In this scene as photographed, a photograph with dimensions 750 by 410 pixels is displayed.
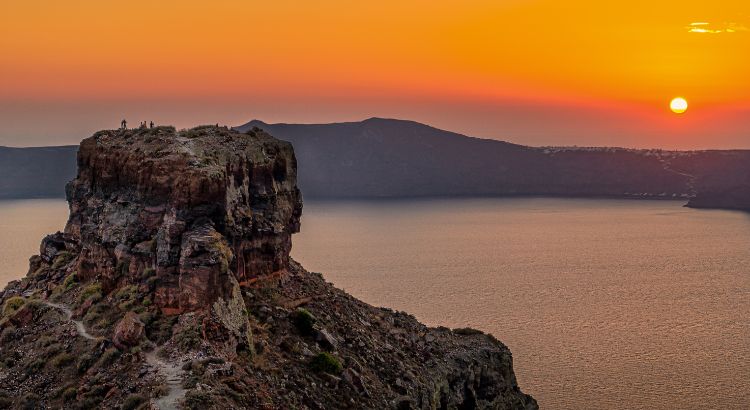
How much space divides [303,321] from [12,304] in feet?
51.1

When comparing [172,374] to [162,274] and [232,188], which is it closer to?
[162,274]

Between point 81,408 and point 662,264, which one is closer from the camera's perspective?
point 81,408

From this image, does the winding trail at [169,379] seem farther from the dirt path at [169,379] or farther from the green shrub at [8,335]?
the green shrub at [8,335]

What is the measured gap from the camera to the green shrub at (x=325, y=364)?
151 feet

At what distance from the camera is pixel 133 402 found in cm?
3553

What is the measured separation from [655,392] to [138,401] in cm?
5485

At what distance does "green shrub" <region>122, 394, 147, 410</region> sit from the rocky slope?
0.04m

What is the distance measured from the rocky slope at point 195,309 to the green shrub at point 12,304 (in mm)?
107

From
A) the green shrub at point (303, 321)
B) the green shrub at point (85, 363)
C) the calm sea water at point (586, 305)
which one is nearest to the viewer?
the green shrub at point (85, 363)

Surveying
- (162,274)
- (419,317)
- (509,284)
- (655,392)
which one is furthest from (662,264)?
(162,274)

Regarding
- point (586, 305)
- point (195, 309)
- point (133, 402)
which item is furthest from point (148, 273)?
point (586, 305)

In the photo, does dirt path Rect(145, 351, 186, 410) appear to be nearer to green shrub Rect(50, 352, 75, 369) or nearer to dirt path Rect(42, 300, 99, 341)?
green shrub Rect(50, 352, 75, 369)

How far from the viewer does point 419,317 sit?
10988 cm

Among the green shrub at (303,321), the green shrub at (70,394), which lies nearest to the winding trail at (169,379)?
A: the green shrub at (70,394)
